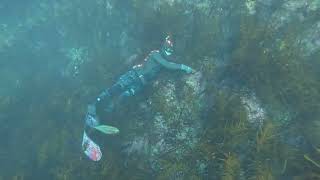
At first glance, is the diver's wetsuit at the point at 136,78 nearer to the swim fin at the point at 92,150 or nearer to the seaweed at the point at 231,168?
the swim fin at the point at 92,150

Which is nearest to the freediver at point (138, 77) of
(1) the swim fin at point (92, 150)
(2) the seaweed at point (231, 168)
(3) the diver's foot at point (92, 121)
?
(3) the diver's foot at point (92, 121)

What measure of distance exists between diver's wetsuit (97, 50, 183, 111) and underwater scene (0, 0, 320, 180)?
0.02 metres

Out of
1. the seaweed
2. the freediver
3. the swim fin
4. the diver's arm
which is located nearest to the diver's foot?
the freediver

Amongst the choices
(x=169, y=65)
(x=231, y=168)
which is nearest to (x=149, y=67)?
(x=169, y=65)

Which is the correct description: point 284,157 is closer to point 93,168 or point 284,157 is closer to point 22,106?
point 93,168

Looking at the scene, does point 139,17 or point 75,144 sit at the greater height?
point 139,17

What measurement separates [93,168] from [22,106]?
284 cm

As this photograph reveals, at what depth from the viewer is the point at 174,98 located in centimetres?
850

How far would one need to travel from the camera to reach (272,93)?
25.9 feet

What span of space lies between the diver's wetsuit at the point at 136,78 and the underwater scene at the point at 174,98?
0.02 meters

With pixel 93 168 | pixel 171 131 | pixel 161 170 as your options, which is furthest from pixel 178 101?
pixel 93 168

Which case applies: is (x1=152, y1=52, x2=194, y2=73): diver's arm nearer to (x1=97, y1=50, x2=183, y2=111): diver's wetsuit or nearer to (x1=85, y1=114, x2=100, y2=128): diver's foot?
(x1=97, y1=50, x2=183, y2=111): diver's wetsuit

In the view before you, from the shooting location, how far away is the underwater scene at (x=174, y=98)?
7.49m

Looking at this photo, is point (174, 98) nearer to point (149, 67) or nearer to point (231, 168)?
point (149, 67)
